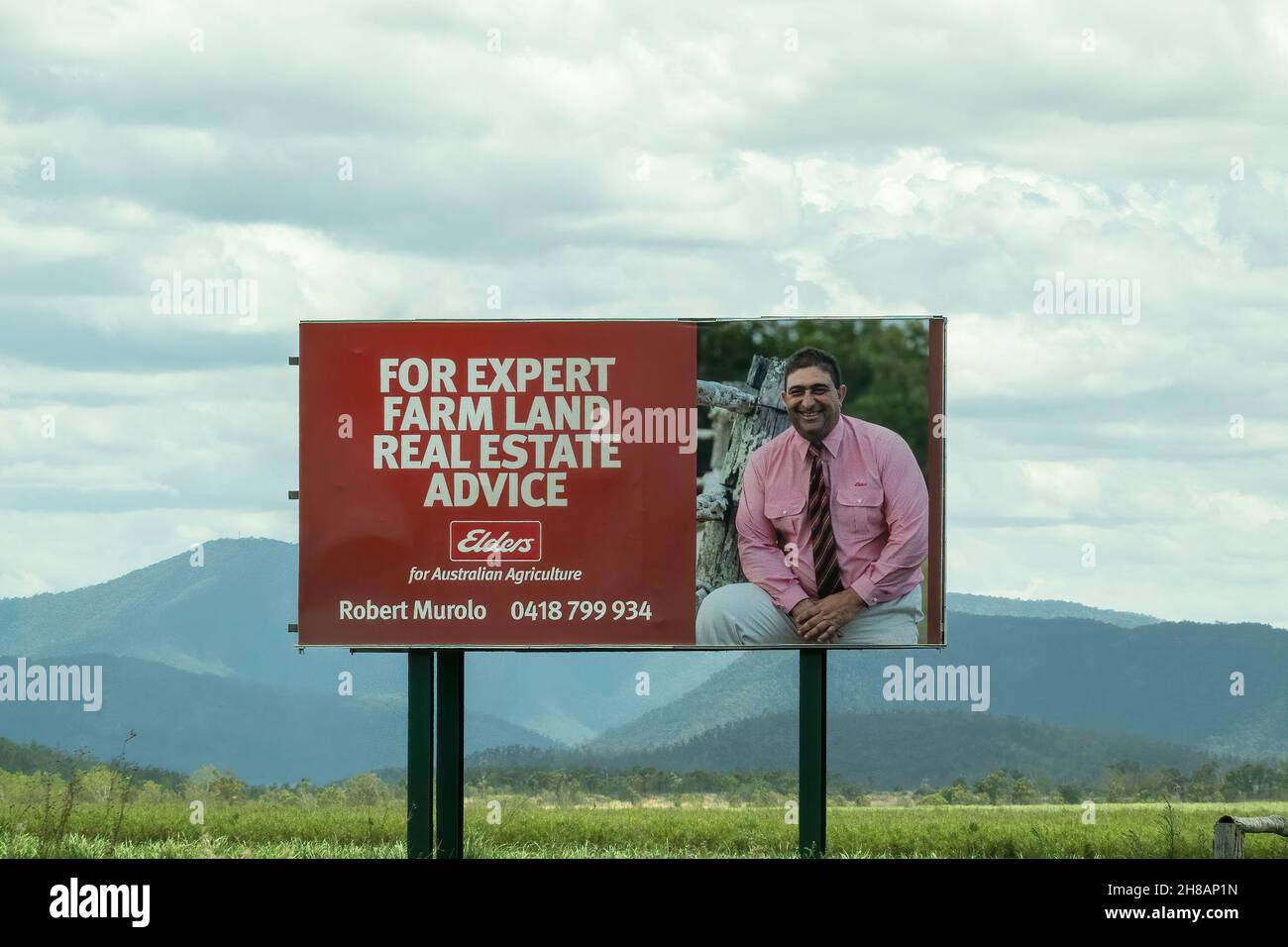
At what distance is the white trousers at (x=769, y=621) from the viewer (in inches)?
683

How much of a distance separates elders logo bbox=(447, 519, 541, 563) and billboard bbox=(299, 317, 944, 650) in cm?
2

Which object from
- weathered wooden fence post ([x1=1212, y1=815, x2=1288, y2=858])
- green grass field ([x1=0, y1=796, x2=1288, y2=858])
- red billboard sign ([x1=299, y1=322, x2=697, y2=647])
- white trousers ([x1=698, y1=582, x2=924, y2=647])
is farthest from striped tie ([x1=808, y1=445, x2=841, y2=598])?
weathered wooden fence post ([x1=1212, y1=815, x2=1288, y2=858])

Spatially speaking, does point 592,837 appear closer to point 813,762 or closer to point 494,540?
point 813,762

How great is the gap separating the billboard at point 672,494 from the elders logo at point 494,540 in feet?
0.06

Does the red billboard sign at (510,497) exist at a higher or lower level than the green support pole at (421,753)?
higher

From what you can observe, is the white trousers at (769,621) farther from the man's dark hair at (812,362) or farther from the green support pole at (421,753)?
the green support pole at (421,753)

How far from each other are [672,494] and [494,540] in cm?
169

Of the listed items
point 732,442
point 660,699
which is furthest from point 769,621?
point 660,699

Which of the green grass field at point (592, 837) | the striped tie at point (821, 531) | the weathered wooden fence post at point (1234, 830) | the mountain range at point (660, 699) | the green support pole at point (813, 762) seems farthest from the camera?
the mountain range at point (660, 699)

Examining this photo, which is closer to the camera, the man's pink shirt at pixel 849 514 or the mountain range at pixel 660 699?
the man's pink shirt at pixel 849 514

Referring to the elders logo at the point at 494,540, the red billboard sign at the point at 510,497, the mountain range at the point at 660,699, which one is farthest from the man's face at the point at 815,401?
the mountain range at the point at 660,699

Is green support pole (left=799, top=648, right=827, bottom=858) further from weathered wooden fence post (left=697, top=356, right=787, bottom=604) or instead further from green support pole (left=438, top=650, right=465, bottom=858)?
green support pole (left=438, top=650, right=465, bottom=858)

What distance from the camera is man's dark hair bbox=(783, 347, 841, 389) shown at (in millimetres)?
17422
